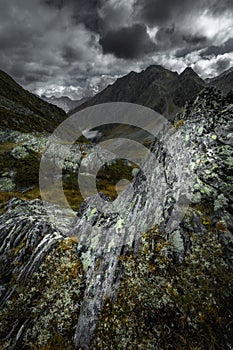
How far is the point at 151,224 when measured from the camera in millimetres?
9047

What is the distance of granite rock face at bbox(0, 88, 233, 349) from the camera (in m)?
7.80

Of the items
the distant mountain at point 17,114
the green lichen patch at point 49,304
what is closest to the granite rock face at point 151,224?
the green lichen patch at point 49,304

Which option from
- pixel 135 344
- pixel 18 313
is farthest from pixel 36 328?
pixel 135 344

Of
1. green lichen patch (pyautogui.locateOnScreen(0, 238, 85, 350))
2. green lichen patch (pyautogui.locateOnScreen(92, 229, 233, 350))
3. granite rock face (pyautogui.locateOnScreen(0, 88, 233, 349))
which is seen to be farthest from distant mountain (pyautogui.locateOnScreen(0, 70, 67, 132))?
green lichen patch (pyautogui.locateOnScreen(92, 229, 233, 350))

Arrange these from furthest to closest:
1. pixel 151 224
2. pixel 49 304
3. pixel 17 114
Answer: pixel 17 114
pixel 151 224
pixel 49 304

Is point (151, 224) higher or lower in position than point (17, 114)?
lower

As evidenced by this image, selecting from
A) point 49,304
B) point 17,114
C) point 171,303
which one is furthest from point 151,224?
point 17,114

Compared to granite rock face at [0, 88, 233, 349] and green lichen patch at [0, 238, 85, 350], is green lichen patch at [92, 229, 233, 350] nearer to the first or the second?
granite rock face at [0, 88, 233, 349]

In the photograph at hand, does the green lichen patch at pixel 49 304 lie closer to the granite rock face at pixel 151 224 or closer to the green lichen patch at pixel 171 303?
the granite rock face at pixel 151 224

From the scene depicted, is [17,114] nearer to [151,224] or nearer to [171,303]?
[151,224]

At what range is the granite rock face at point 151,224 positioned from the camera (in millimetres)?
7797

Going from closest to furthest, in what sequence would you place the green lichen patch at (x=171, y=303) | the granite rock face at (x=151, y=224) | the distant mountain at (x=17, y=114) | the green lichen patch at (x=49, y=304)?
the green lichen patch at (x=171, y=303) < the green lichen patch at (x=49, y=304) < the granite rock face at (x=151, y=224) < the distant mountain at (x=17, y=114)

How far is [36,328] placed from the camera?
26.2ft

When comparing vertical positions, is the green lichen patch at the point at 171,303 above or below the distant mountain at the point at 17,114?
below
